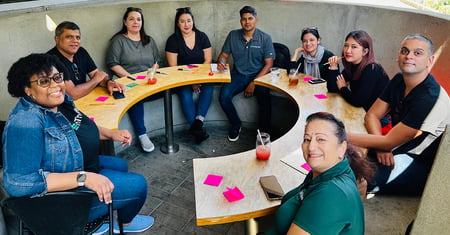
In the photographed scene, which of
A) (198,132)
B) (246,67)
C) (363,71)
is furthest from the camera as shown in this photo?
(246,67)

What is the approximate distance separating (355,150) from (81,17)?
10.9 feet

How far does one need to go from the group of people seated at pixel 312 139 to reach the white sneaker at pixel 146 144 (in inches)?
35.9

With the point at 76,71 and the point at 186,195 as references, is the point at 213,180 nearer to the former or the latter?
the point at 186,195

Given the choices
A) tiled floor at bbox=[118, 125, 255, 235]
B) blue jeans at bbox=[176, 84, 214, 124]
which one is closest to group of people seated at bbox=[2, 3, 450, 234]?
tiled floor at bbox=[118, 125, 255, 235]

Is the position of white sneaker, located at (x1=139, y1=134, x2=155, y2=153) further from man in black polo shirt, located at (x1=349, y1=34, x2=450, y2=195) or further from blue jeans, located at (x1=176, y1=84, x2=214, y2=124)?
man in black polo shirt, located at (x1=349, y1=34, x2=450, y2=195)

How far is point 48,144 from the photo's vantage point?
185 centimetres

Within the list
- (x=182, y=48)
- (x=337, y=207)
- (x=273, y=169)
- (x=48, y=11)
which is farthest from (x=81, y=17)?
(x=337, y=207)

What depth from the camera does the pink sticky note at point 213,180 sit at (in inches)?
75.0

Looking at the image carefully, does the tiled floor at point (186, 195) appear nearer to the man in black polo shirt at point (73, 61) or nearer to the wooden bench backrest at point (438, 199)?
the wooden bench backrest at point (438, 199)

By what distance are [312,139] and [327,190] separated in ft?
0.83

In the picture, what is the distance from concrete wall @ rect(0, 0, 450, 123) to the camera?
10.7 ft

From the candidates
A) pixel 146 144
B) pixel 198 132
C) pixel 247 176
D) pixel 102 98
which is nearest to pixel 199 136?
pixel 198 132

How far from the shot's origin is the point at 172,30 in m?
4.58

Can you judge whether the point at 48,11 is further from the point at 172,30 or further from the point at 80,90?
the point at 172,30
